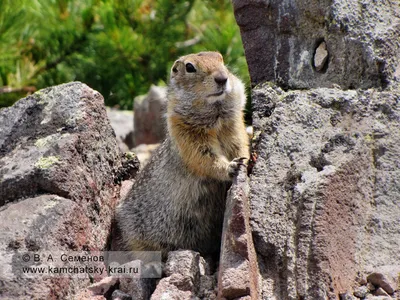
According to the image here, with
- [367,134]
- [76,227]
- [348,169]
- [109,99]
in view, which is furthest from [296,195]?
[109,99]

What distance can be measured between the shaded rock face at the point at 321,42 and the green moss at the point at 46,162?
1706 millimetres

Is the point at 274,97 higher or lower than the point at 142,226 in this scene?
higher

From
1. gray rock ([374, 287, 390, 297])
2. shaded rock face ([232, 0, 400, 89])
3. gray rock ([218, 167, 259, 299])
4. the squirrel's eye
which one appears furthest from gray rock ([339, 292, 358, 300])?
the squirrel's eye

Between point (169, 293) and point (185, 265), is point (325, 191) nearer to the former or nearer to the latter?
point (185, 265)

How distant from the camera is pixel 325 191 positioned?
13.5 ft

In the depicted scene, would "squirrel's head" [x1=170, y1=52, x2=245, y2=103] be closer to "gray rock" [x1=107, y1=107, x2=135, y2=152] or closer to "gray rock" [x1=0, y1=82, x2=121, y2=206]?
"gray rock" [x1=0, y1=82, x2=121, y2=206]

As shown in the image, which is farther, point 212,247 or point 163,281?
point 212,247

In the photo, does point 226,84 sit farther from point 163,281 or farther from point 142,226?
point 163,281

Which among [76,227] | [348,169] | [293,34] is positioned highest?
[293,34]

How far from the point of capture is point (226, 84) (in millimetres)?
5023

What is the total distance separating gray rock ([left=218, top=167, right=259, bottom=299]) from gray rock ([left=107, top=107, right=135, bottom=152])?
4352 mm

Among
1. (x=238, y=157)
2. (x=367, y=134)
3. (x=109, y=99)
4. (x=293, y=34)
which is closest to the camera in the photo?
(x=367, y=134)

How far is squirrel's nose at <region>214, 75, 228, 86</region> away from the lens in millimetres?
4972

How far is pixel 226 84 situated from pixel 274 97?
0.36m
